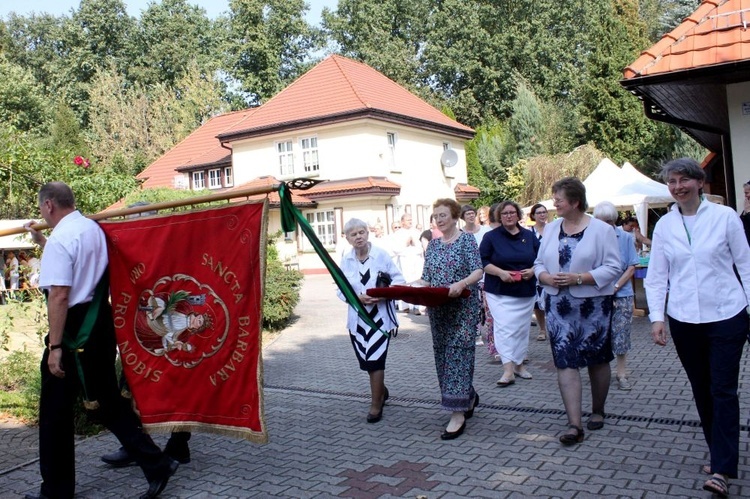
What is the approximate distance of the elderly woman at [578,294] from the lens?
5625 mm

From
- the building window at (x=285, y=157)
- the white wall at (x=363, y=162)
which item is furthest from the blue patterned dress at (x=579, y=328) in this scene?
the building window at (x=285, y=157)

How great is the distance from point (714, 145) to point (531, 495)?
18.9m

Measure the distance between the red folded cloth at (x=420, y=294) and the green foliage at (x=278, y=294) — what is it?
266 inches

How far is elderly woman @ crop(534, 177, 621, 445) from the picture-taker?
5.62 metres

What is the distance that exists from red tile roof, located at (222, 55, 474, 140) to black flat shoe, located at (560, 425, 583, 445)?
26.8 m

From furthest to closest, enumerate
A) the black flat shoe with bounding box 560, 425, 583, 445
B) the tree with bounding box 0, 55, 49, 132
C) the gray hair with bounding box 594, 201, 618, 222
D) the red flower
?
the tree with bounding box 0, 55, 49, 132 < the red flower < the gray hair with bounding box 594, 201, 618, 222 < the black flat shoe with bounding box 560, 425, 583, 445

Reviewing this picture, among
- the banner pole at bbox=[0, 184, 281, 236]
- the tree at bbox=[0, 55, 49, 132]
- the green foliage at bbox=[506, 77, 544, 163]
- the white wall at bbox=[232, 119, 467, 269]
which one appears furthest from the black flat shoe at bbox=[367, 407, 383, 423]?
the tree at bbox=[0, 55, 49, 132]

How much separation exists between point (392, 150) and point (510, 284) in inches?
1052

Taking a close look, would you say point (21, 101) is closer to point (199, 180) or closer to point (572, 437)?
point (199, 180)

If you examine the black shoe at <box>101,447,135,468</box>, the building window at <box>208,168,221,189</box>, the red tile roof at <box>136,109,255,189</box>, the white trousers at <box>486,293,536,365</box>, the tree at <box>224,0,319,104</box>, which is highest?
the tree at <box>224,0,319,104</box>

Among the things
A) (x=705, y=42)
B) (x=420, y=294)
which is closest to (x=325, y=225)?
(x=705, y=42)

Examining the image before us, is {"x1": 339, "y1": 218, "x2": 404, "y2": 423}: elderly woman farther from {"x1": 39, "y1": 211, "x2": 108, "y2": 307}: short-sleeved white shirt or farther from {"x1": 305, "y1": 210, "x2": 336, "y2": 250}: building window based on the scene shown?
{"x1": 305, "y1": 210, "x2": 336, "y2": 250}: building window

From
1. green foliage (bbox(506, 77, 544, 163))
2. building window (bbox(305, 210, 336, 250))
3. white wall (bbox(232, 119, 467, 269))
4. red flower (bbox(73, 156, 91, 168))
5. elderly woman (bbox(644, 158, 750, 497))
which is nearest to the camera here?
elderly woman (bbox(644, 158, 750, 497))

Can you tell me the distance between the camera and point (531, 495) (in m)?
4.56
